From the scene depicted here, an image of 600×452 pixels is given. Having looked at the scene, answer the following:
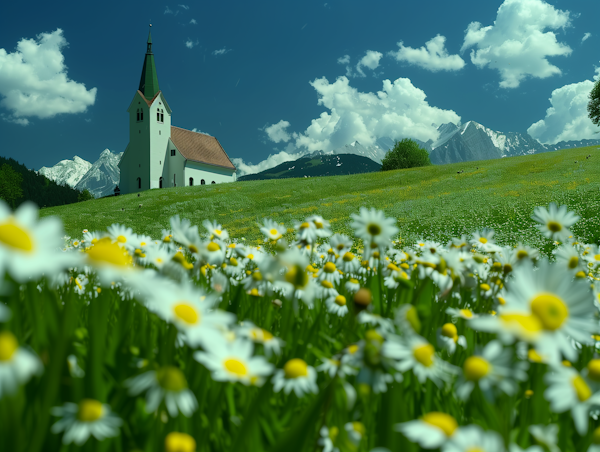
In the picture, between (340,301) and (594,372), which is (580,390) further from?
(340,301)

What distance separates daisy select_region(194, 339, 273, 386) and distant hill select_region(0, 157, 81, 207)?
11731 cm

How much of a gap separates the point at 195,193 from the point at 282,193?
8.28 metres

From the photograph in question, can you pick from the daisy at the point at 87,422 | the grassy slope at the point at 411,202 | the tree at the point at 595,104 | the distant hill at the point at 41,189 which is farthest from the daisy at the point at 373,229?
the distant hill at the point at 41,189

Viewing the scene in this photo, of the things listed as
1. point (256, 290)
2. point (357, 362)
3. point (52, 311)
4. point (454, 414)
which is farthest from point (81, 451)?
point (256, 290)

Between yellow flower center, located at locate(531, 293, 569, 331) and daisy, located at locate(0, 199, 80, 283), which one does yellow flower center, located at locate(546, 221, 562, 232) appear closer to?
yellow flower center, located at locate(531, 293, 569, 331)

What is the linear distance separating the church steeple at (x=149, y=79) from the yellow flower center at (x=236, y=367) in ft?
209

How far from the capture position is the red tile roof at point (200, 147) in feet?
194

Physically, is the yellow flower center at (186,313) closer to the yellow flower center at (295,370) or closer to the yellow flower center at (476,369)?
the yellow flower center at (295,370)

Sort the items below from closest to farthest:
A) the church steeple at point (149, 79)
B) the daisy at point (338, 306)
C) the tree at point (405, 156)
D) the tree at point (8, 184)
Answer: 1. the daisy at point (338, 306)
2. the church steeple at point (149, 79)
3. the tree at point (405, 156)
4. the tree at point (8, 184)

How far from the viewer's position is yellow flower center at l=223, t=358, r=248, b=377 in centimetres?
71

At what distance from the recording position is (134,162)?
56219 mm

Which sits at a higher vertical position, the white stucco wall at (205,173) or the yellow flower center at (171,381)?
the white stucco wall at (205,173)

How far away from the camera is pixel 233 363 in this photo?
0.74 metres

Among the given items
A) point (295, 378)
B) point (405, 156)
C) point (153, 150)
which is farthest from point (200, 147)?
point (295, 378)
